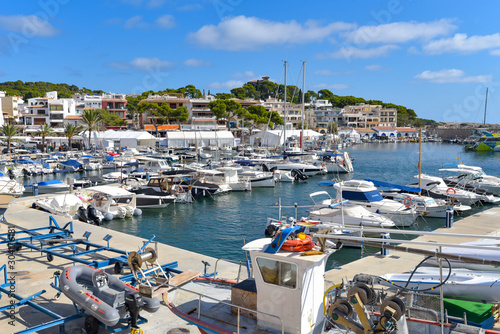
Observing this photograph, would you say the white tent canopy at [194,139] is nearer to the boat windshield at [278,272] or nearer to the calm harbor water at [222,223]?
the calm harbor water at [222,223]

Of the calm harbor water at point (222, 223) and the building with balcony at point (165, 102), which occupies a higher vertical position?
the building with balcony at point (165, 102)

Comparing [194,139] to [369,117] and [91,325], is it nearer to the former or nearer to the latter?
[91,325]

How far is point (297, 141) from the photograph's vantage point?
86.7 metres

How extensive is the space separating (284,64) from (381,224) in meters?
45.1

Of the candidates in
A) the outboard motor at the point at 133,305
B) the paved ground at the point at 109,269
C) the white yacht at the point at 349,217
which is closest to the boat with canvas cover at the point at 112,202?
the paved ground at the point at 109,269

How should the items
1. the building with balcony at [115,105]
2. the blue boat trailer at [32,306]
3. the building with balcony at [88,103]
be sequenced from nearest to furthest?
1. the blue boat trailer at [32,306]
2. the building with balcony at [88,103]
3. the building with balcony at [115,105]

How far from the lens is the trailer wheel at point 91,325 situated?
9484 millimetres

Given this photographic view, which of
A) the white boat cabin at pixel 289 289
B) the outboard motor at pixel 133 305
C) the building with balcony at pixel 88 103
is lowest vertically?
the outboard motor at pixel 133 305

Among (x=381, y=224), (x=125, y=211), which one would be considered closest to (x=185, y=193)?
(x=125, y=211)

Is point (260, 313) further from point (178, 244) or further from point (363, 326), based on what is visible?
point (178, 244)

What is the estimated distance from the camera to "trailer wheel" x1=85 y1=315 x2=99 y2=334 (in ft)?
31.1

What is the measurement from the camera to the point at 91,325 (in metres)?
9.47

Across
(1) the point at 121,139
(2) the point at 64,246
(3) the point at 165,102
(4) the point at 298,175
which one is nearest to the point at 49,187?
(2) the point at 64,246

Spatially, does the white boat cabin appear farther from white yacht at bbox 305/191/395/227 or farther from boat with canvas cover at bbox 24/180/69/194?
boat with canvas cover at bbox 24/180/69/194
